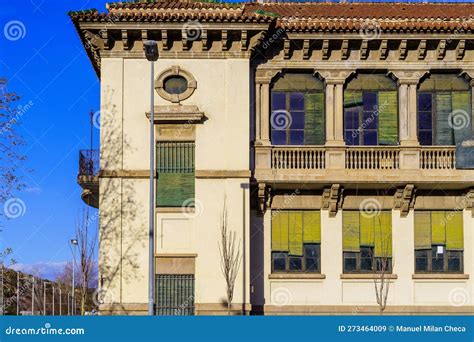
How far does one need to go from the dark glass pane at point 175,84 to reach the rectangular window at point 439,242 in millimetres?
9395

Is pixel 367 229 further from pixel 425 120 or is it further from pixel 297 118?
pixel 297 118

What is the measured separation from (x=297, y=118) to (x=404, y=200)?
477 centimetres

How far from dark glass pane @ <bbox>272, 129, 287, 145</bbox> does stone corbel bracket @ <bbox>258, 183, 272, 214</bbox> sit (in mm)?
1785

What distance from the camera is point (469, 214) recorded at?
2989 centimetres

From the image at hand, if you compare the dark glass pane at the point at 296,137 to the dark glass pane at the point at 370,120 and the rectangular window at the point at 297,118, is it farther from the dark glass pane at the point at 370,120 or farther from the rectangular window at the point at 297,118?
the dark glass pane at the point at 370,120

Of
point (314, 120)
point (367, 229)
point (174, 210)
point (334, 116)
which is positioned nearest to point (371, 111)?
point (334, 116)

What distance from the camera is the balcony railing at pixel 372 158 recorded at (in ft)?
96.9

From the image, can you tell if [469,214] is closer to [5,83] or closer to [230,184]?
[230,184]

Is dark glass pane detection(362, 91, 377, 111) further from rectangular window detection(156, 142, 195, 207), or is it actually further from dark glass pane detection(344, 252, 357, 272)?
rectangular window detection(156, 142, 195, 207)

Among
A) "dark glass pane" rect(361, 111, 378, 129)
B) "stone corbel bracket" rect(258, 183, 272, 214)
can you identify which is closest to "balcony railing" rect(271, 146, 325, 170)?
"stone corbel bracket" rect(258, 183, 272, 214)

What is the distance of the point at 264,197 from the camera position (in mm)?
29422

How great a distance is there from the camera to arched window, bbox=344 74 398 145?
3016 centimetres
